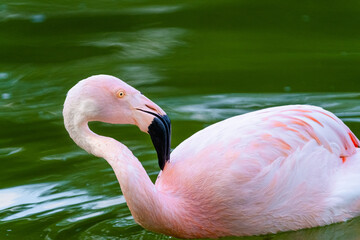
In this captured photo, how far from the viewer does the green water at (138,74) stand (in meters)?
5.57

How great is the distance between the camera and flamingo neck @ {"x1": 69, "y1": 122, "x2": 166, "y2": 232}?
184 inches

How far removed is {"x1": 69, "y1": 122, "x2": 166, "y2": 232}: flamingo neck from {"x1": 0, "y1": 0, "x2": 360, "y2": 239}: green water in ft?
1.57

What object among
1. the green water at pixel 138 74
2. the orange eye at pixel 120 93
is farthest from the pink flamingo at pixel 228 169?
the green water at pixel 138 74

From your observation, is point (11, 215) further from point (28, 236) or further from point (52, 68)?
point (52, 68)

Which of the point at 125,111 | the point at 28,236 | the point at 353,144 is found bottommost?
the point at 28,236

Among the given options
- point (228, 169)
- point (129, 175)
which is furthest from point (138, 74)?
point (129, 175)

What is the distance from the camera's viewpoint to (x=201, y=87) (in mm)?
7629

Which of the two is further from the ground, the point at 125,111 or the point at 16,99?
the point at 125,111

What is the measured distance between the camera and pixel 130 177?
15.3 ft

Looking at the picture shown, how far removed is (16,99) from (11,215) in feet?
7.57

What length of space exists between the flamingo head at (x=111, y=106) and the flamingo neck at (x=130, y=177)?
0.11m

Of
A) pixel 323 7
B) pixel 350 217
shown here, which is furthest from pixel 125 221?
pixel 323 7

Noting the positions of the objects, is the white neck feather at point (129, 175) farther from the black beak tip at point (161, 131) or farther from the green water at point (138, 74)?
the green water at point (138, 74)

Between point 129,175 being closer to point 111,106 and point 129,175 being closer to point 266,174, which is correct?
point 111,106
